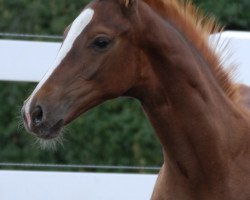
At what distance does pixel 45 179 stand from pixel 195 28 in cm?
163

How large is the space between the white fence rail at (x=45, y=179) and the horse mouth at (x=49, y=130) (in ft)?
5.25

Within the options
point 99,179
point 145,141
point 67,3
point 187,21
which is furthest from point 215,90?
point 67,3

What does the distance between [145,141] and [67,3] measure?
1370mm

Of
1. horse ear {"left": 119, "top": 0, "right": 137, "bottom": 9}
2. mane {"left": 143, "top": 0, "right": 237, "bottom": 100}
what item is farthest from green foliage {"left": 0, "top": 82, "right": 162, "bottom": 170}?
horse ear {"left": 119, "top": 0, "right": 137, "bottom": 9}

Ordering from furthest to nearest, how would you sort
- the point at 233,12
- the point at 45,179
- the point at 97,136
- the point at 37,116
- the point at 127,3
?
→ the point at 233,12
the point at 97,136
the point at 45,179
the point at 127,3
the point at 37,116

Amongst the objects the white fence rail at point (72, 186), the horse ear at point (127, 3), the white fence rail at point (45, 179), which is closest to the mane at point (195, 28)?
the horse ear at point (127, 3)

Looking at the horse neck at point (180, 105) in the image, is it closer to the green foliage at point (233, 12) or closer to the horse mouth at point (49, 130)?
the horse mouth at point (49, 130)

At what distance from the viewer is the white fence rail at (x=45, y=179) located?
18.8 ft

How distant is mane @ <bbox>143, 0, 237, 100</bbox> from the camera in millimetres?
4383

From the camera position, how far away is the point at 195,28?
445cm

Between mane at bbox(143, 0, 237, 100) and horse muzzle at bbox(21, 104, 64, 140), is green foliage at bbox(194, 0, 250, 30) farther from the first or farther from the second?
horse muzzle at bbox(21, 104, 64, 140)

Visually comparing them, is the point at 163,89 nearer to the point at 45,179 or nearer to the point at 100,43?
the point at 100,43

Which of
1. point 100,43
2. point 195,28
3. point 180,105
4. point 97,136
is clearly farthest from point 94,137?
point 100,43

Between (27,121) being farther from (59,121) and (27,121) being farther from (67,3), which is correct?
(67,3)
